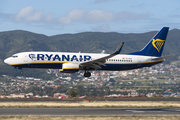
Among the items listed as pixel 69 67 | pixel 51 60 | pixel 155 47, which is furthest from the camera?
pixel 155 47

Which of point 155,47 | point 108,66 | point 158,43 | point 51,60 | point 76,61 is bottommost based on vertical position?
point 108,66

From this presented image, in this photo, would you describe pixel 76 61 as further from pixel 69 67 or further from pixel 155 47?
pixel 155 47

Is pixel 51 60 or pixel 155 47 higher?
pixel 155 47

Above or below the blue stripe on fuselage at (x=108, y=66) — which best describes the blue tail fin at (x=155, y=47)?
above

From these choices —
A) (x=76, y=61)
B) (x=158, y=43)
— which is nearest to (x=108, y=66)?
(x=76, y=61)

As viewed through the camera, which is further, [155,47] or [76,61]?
[155,47]

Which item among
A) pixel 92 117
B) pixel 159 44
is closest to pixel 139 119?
pixel 92 117

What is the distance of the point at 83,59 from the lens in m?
59.0

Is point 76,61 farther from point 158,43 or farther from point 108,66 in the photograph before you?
point 158,43

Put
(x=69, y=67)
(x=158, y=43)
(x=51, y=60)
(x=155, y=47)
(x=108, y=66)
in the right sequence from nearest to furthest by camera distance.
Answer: (x=69, y=67), (x=51, y=60), (x=108, y=66), (x=155, y=47), (x=158, y=43)

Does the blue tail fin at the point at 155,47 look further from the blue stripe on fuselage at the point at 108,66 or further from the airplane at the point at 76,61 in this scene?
the blue stripe on fuselage at the point at 108,66

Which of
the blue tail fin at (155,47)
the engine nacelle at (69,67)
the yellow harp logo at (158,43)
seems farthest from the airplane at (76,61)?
the yellow harp logo at (158,43)

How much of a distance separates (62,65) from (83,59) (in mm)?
4633

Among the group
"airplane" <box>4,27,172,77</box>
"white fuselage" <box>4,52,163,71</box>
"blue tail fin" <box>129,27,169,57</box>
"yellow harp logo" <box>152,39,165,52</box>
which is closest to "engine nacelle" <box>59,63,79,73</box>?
"airplane" <box>4,27,172,77</box>
